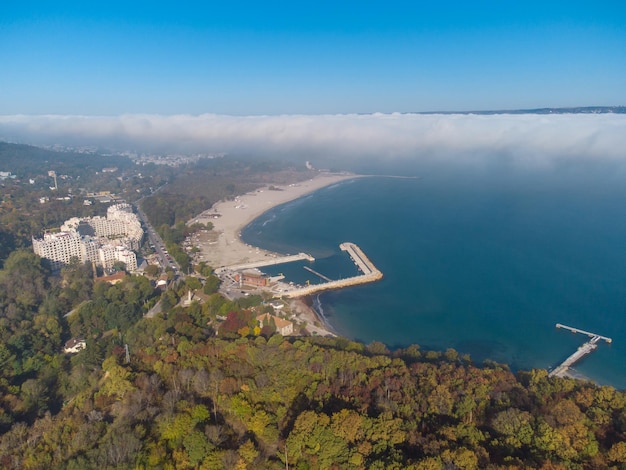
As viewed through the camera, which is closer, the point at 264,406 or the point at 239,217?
the point at 264,406

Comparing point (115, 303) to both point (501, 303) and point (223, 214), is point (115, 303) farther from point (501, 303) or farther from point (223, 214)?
point (223, 214)

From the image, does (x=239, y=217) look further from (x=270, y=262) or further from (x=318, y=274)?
(x=318, y=274)

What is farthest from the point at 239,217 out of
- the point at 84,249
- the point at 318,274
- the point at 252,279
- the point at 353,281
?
the point at 353,281

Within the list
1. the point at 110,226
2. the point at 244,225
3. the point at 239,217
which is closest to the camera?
the point at 110,226

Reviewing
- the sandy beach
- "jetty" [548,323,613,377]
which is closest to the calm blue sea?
"jetty" [548,323,613,377]

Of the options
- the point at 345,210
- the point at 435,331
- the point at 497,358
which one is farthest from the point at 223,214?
the point at 497,358

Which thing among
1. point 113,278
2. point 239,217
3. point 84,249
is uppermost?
point 84,249
